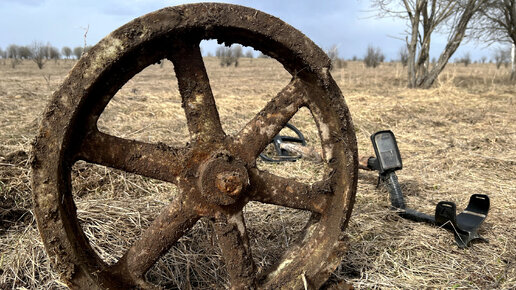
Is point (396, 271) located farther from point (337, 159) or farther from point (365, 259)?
point (337, 159)

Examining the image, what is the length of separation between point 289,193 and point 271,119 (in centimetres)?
39

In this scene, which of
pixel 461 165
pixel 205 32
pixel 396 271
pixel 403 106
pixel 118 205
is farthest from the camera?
pixel 403 106

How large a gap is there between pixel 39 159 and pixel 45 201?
0.16m

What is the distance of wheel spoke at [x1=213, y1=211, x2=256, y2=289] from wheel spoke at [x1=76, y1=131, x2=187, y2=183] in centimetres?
32

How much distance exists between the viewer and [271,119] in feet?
6.31

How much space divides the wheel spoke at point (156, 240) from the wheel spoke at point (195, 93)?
0.33 m

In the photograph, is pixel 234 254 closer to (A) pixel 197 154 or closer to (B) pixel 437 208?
(A) pixel 197 154

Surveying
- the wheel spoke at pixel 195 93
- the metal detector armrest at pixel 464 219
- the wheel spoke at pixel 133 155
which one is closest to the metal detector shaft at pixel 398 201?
the metal detector armrest at pixel 464 219

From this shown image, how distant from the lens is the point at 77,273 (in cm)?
153

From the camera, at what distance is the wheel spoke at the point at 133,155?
5.42 feet

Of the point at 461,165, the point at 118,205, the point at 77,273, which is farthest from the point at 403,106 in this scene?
the point at 77,273

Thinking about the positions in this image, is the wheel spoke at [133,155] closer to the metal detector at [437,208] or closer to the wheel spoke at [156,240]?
the wheel spoke at [156,240]

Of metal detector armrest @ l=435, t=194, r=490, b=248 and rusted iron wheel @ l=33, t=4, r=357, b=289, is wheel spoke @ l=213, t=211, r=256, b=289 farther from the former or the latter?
metal detector armrest @ l=435, t=194, r=490, b=248

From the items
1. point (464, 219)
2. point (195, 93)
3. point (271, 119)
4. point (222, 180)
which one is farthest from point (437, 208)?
point (195, 93)
